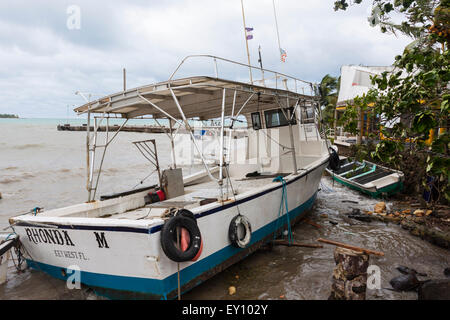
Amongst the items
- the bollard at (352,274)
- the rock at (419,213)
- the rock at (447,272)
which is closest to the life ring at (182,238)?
the bollard at (352,274)

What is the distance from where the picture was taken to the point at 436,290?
12.4 feet

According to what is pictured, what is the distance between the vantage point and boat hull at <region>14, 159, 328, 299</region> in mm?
3670

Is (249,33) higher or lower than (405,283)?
higher

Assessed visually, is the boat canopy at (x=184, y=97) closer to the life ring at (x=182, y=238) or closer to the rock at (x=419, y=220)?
the life ring at (x=182, y=238)

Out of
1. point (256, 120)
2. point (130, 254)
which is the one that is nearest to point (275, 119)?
point (256, 120)

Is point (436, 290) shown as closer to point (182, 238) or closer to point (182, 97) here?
point (182, 238)

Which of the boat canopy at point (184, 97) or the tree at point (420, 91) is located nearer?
the tree at point (420, 91)

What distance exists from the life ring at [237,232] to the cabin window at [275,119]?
502cm

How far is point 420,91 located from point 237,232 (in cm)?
334

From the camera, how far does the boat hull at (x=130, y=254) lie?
367 cm

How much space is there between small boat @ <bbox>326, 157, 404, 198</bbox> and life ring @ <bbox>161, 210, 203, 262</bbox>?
7.10 m

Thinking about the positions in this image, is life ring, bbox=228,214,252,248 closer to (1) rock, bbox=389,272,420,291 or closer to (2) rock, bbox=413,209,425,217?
(1) rock, bbox=389,272,420,291

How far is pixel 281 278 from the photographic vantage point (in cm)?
505
